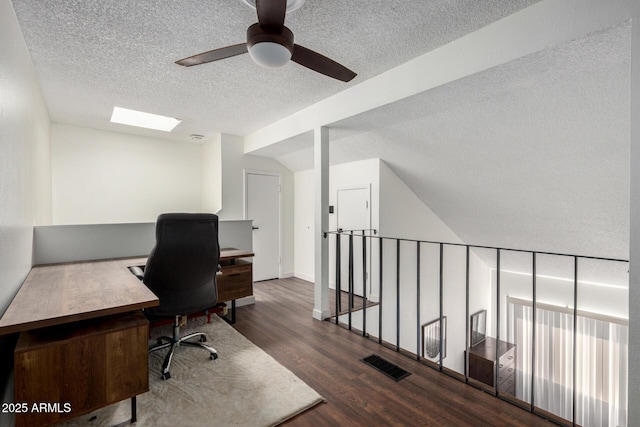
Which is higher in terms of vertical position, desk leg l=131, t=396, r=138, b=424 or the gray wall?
the gray wall

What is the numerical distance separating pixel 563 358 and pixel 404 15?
19.2 ft

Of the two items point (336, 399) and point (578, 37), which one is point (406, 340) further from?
point (578, 37)

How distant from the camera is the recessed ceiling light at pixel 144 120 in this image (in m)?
3.98

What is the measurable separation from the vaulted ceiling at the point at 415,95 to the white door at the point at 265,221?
3.40 ft

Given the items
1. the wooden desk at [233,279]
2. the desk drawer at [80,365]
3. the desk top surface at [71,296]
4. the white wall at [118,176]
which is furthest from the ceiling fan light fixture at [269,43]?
the white wall at [118,176]

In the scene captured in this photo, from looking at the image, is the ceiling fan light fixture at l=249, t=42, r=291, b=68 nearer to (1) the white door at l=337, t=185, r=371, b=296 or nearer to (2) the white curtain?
(1) the white door at l=337, t=185, r=371, b=296

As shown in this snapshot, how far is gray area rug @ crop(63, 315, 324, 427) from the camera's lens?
175cm

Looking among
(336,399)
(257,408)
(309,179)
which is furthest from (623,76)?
(309,179)

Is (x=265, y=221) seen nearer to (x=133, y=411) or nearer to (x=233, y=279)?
(x=233, y=279)

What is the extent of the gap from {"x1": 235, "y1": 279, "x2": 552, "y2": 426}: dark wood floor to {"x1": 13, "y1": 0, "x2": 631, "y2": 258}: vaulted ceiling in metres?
2.21

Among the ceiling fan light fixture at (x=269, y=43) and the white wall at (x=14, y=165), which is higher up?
the ceiling fan light fixture at (x=269, y=43)

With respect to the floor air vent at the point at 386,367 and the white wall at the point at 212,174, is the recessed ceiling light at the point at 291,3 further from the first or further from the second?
the white wall at the point at 212,174

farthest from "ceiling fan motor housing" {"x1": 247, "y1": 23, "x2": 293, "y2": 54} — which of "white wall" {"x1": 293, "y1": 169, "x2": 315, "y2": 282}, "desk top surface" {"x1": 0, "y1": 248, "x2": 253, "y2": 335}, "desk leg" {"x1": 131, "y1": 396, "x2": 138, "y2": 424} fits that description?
"white wall" {"x1": 293, "y1": 169, "x2": 315, "y2": 282}

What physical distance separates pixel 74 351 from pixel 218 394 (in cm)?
92
